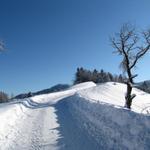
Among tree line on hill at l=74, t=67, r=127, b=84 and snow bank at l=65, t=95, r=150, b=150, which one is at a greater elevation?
tree line on hill at l=74, t=67, r=127, b=84

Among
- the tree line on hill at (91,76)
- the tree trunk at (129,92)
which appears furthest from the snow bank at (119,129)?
the tree line on hill at (91,76)

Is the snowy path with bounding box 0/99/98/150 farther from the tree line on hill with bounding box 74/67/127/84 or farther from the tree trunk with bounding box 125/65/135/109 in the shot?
the tree line on hill with bounding box 74/67/127/84

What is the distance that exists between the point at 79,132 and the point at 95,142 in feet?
9.04

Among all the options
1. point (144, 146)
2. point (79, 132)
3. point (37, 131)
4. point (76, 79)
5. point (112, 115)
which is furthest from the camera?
point (76, 79)

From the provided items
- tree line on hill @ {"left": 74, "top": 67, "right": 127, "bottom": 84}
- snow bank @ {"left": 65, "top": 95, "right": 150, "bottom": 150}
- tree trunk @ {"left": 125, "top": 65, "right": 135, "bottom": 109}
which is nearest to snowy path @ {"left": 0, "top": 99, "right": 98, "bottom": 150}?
snow bank @ {"left": 65, "top": 95, "right": 150, "bottom": 150}

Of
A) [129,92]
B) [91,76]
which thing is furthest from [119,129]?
[91,76]

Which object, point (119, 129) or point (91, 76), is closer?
point (119, 129)

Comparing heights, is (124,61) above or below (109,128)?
above

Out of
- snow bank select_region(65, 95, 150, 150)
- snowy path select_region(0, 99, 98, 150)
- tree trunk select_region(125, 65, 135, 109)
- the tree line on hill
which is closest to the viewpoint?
snow bank select_region(65, 95, 150, 150)

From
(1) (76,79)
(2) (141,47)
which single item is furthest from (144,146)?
(1) (76,79)

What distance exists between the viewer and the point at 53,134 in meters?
15.6

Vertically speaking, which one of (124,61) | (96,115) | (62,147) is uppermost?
(124,61)

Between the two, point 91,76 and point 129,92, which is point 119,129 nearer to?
point 129,92

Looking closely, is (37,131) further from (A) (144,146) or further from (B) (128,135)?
(A) (144,146)
